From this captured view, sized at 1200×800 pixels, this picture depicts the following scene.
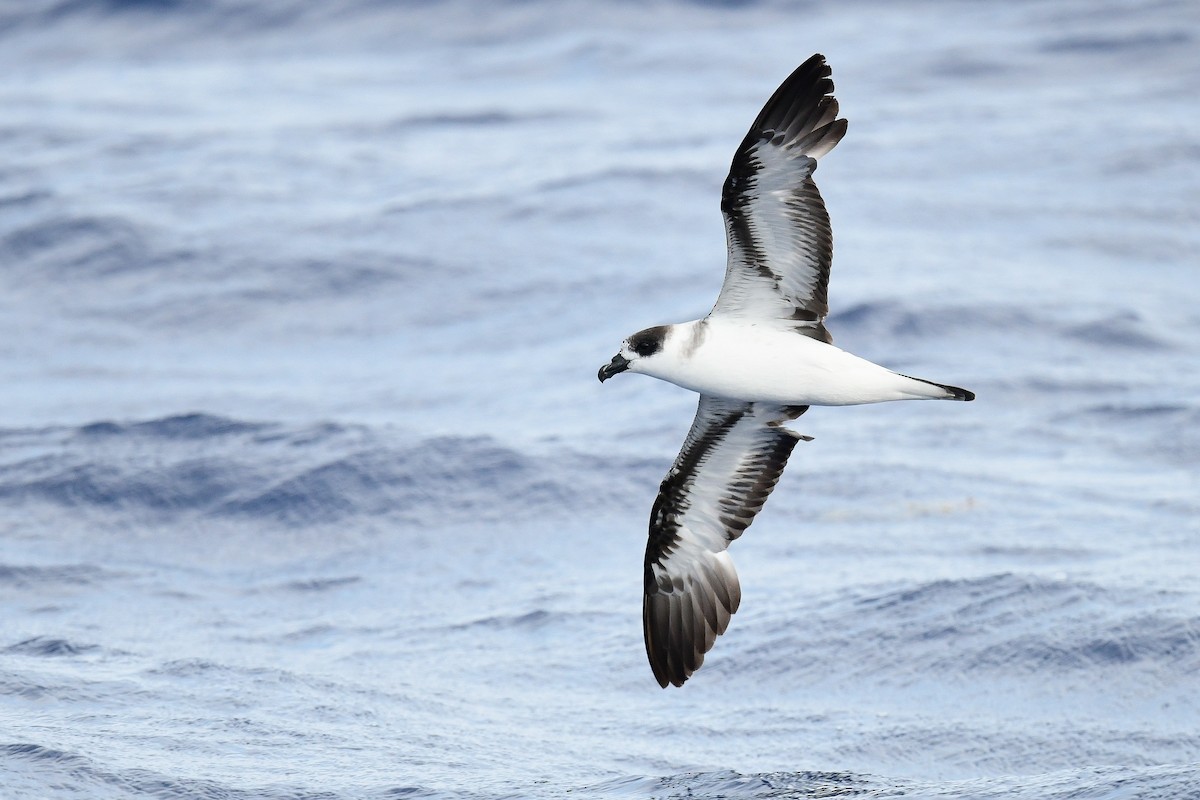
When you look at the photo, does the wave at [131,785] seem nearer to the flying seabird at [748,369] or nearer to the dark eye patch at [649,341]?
the flying seabird at [748,369]

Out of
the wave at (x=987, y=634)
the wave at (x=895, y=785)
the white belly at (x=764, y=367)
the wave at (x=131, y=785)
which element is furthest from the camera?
the wave at (x=987, y=634)

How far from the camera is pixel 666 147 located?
24.6 meters

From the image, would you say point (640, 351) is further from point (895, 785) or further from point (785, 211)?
point (895, 785)

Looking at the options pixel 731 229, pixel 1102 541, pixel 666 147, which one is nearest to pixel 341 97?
pixel 666 147

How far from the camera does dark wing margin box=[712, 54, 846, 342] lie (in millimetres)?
8406

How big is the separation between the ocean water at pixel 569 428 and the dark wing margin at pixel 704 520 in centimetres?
75

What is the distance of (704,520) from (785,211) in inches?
91.9

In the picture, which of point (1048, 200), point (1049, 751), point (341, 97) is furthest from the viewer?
point (341, 97)

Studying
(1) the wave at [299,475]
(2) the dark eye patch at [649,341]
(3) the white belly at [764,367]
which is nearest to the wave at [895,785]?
(3) the white belly at [764,367]

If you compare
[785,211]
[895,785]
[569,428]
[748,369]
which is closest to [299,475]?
[569,428]

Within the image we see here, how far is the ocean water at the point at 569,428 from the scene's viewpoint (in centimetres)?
1062

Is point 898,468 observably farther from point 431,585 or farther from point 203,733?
point 203,733

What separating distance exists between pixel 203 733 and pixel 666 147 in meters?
15.6

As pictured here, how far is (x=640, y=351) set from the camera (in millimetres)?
8906
